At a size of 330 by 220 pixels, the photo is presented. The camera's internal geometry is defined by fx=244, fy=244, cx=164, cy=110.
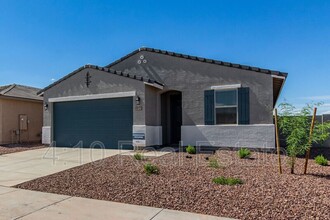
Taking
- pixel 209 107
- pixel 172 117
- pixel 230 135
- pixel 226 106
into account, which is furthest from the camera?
pixel 172 117

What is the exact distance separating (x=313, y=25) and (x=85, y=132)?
41.6 feet

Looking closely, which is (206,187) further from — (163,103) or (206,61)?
(163,103)

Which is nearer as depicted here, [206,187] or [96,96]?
[206,187]

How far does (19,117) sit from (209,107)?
44.0 ft

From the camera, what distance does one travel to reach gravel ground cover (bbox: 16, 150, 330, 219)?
454 cm

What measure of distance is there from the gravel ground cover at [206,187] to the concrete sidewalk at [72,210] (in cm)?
27

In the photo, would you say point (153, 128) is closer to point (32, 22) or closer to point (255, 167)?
point (255, 167)

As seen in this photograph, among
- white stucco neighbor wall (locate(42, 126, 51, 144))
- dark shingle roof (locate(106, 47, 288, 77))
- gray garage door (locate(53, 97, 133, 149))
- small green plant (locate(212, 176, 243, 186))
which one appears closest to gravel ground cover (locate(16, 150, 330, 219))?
small green plant (locate(212, 176, 243, 186))

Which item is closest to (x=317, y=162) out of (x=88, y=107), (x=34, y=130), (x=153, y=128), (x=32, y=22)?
(x=153, y=128)

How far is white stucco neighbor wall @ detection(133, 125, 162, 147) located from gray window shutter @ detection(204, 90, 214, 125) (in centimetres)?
270

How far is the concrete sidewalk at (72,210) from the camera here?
4.37 m

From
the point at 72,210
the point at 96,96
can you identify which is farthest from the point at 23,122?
the point at 72,210

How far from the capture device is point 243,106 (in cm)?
1160

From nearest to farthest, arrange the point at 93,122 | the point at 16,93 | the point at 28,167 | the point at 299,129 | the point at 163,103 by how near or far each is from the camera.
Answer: the point at 299,129, the point at 28,167, the point at 93,122, the point at 163,103, the point at 16,93
